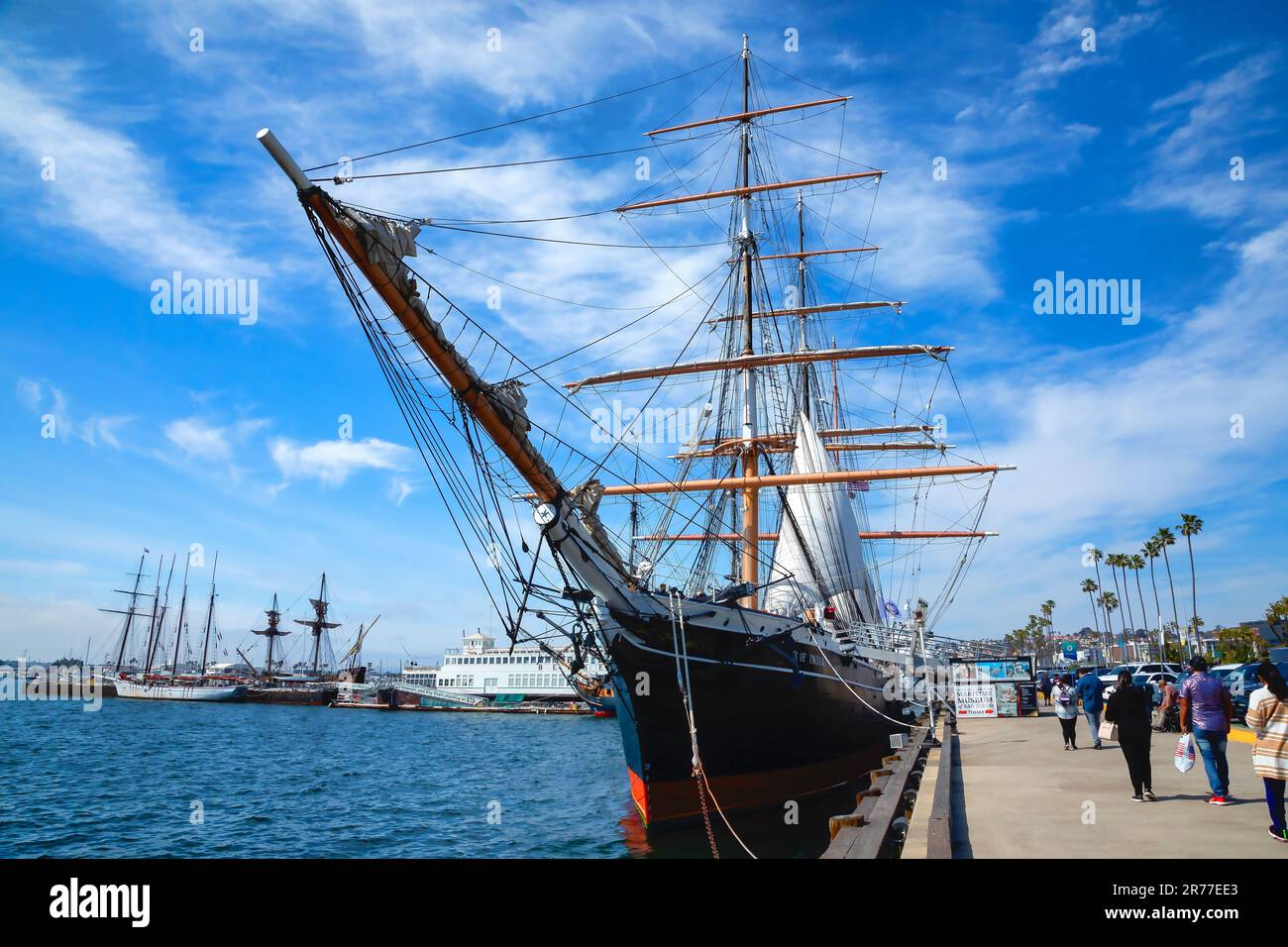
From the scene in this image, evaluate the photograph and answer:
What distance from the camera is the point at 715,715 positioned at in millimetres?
16969

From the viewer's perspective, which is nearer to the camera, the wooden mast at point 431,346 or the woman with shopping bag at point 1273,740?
the woman with shopping bag at point 1273,740

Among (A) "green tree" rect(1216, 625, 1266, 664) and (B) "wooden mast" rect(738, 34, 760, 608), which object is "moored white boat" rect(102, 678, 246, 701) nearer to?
(B) "wooden mast" rect(738, 34, 760, 608)

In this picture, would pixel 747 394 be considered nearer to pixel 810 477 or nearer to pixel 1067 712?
pixel 810 477

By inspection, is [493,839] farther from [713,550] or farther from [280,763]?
[280,763]

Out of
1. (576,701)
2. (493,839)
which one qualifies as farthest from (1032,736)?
(576,701)

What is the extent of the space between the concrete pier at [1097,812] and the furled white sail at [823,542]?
16893 millimetres

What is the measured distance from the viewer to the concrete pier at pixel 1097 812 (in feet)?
22.1

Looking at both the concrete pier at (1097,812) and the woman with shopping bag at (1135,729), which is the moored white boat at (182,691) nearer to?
the concrete pier at (1097,812)

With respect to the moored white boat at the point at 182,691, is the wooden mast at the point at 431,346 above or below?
above

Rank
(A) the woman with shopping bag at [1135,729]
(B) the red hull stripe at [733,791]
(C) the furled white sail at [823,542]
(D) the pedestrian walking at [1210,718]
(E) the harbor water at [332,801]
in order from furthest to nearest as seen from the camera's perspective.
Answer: (C) the furled white sail at [823,542] < (E) the harbor water at [332,801] < (B) the red hull stripe at [733,791] < (A) the woman with shopping bag at [1135,729] < (D) the pedestrian walking at [1210,718]

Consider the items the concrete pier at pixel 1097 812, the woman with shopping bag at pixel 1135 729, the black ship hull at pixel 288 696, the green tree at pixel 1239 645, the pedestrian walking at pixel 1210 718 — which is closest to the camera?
the concrete pier at pixel 1097 812

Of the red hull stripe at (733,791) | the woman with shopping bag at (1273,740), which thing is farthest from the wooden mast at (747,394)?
the woman with shopping bag at (1273,740)

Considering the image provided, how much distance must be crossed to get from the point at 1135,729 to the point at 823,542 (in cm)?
2539

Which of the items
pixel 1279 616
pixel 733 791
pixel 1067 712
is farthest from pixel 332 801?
pixel 1279 616
